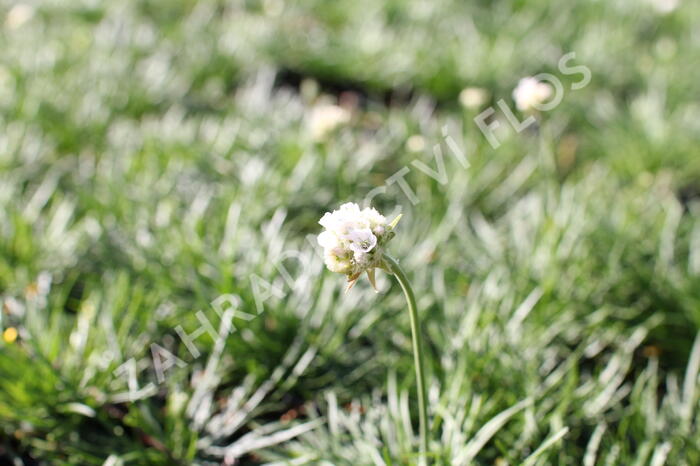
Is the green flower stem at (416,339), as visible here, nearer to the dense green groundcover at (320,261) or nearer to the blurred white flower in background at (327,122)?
the dense green groundcover at (320,261)

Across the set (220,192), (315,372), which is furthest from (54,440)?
(220,192)

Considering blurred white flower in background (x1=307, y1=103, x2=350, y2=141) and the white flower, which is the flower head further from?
blurred white flower in background (x1=307, y1=103, x2=350, y2=141)

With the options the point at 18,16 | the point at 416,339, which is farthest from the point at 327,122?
the point at 18,16

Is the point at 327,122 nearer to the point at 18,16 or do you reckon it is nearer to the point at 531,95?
the point at 531,95

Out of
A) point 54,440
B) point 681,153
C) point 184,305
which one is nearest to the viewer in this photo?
point 54,440

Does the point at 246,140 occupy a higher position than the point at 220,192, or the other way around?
the point at 246,140

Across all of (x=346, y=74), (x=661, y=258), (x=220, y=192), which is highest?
(x=346, y=74)

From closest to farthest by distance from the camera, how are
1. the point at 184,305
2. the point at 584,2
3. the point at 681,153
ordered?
the point at 184,305 → the point at 681,153 → the point at 584,2

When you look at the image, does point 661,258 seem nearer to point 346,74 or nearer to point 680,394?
point 680,394
